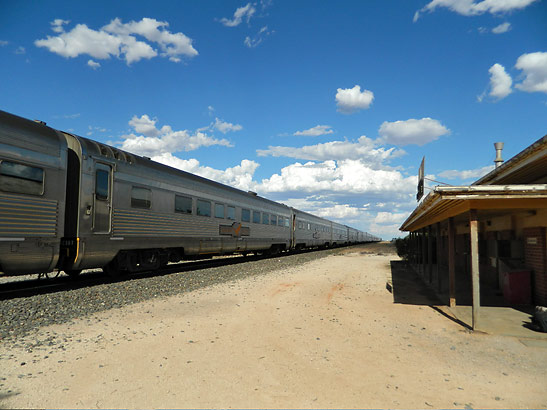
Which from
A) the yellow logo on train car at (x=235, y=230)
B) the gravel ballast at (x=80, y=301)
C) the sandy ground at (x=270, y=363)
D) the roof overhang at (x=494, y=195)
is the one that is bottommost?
the sandy ground at (x=270, y=363)

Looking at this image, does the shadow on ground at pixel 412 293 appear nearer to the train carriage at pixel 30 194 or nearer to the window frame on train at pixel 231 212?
the window frame on train at pixel 231 212

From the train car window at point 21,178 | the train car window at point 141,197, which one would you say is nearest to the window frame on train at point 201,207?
the train car window at point 141,197

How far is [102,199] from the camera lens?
390 inches

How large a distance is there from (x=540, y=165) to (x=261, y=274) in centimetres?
945

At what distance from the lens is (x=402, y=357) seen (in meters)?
5.18

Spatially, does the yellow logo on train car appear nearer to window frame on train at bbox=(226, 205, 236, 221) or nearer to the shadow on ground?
window frame on train at bbox=(226, 205, 236, 221)

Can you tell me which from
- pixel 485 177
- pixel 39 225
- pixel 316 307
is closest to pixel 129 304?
pixel 39 225

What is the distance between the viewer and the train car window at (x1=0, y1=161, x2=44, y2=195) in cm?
756

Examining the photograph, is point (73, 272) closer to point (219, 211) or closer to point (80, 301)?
point (80, 301)

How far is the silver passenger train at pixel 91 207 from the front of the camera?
779cm

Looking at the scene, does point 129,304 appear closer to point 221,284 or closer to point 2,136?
point 221,284

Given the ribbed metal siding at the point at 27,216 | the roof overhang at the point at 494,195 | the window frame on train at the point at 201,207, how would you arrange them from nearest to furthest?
1. the roof overhang at the point at 494,195
2. the ribbed metal siding at the point at 27,216
3. the window frame on train at the point at 201,207

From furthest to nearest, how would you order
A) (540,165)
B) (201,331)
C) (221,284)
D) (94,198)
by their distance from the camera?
(221,284) → (94,198) → (540,165) → (201,331)

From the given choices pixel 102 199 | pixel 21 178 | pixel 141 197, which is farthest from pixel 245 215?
pixel 21 178
